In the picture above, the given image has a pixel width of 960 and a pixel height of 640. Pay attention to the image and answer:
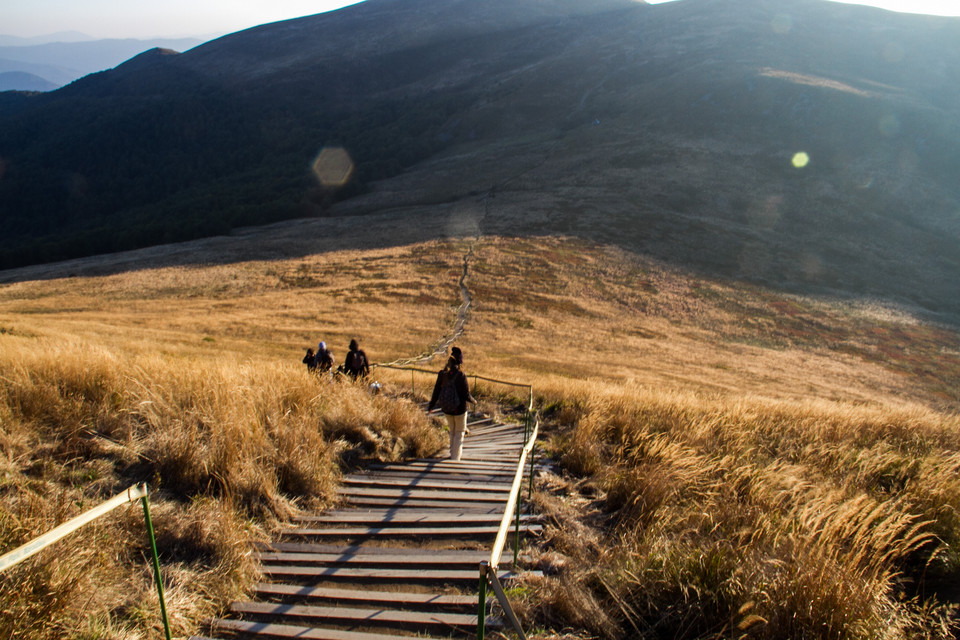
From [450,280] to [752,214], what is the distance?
51.4 metres

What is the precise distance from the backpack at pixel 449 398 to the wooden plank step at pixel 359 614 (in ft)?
13.5

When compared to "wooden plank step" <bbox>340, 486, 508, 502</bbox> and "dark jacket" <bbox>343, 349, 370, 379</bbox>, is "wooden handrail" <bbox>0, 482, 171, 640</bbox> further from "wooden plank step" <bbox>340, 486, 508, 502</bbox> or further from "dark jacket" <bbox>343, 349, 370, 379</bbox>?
"dark jacket" <bbox>343, 349, 370, 379</bbox>

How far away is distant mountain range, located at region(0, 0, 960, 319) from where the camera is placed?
70.3 m

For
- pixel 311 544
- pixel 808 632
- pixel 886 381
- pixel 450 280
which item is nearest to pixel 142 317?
pixel 450 280

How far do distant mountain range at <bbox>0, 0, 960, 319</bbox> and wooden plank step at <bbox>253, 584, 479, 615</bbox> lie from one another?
59.9m

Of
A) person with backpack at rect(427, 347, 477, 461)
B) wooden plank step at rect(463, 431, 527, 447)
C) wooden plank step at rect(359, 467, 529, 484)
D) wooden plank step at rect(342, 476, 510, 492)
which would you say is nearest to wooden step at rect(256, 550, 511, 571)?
wooden plank step at rect(342, 476, 510, 492)

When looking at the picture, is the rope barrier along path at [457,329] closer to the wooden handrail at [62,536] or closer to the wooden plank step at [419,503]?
the wooden plank step at [419,503]

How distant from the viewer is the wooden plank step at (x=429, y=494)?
18.2 ft

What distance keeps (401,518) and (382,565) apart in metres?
0.77

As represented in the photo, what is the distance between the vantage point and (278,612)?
12.1 feet

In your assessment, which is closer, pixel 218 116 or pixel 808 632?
pixel 808 632

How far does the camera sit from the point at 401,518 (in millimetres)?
4980

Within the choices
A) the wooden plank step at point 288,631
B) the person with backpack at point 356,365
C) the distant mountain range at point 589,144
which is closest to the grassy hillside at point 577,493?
the wooden plank step at point 288,631

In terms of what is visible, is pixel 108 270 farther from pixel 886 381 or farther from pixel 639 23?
pixel 639 23
